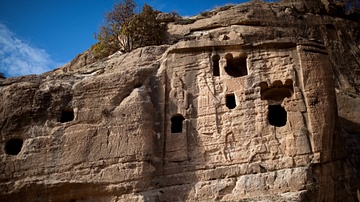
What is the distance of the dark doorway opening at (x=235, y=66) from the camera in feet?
43.9

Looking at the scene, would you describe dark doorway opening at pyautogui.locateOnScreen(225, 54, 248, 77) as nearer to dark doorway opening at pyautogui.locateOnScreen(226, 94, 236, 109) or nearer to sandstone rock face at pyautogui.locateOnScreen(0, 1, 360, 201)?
sandstone rock face at pyautogui.locateOnScreen(0, 1, 360, 201)

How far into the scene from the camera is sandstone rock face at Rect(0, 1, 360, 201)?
1132cm

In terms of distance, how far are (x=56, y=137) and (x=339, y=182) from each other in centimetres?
996

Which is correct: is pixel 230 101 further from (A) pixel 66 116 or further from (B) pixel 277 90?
(A) pixel 66 116

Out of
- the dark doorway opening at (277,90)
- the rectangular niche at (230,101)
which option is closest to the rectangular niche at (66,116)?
the rectangular niche at (230,101)

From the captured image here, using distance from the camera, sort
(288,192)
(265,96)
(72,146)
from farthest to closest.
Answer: (265,96)
(72,146)
(288,192)

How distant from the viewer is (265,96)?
505 inches

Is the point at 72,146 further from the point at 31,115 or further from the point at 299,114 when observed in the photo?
the point at 299,114

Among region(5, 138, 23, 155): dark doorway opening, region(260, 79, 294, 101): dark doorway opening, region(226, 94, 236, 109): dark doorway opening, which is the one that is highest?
region(260, 79, 294, 101): dark doorway opening

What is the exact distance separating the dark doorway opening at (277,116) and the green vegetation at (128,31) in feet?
A: 27.5

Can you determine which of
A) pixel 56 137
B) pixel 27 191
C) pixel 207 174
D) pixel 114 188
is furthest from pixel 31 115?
pixel 207 174

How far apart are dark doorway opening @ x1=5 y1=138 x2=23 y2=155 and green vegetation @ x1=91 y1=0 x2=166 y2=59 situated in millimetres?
8012

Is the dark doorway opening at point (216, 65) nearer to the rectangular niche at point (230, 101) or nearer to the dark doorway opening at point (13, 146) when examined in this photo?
the rectangular niche at point (230, 101)

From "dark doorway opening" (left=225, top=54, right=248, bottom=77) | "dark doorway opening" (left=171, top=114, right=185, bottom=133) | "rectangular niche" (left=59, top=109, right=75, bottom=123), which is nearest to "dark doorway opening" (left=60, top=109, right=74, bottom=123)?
"rectangular niche" (left=59, top=109, right=75, bottom=123)
